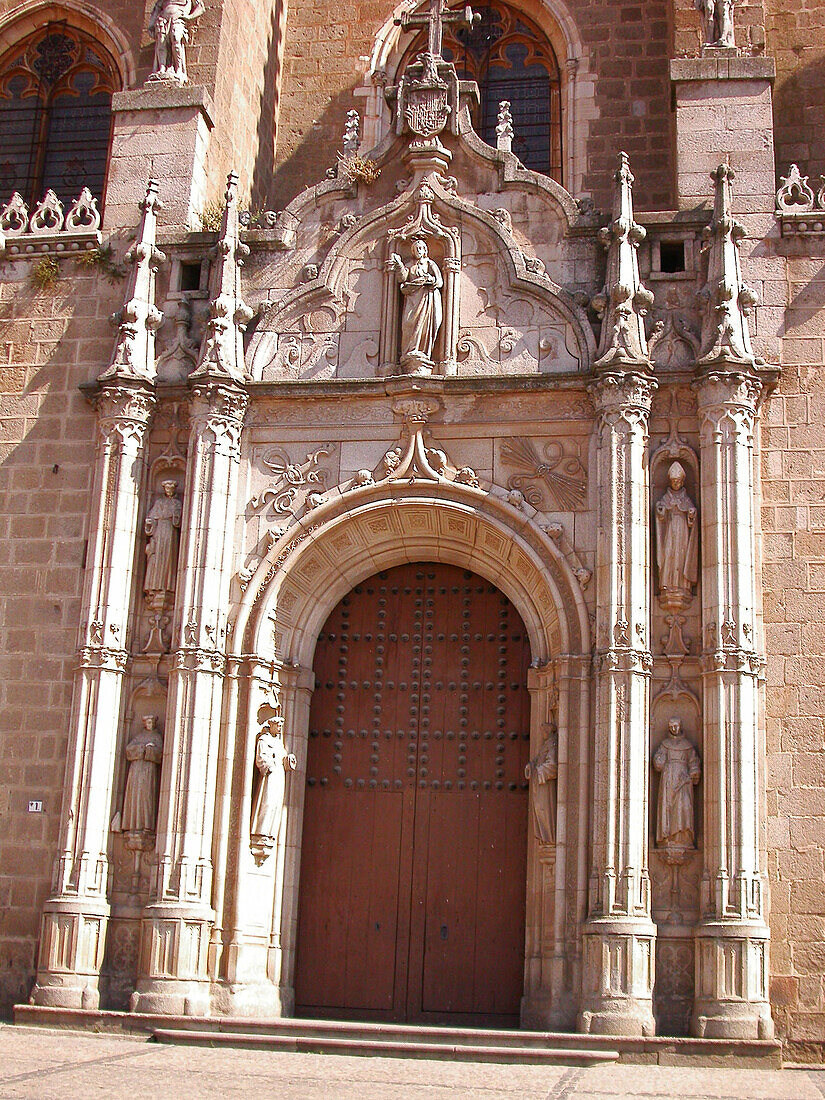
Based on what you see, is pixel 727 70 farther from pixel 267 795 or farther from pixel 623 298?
pixel 267 795

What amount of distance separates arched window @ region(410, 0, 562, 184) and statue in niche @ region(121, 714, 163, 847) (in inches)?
333

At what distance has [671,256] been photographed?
1418 centimetres

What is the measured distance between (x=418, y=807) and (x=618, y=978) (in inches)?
104

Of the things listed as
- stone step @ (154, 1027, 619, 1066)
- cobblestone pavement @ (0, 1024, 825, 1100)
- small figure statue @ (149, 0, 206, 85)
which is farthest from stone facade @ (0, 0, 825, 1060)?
cobblestone pavement @ (0, 1024, 825, 1100)

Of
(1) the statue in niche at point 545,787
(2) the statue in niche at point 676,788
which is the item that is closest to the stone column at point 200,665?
(1) the statue in niche at point 545,787

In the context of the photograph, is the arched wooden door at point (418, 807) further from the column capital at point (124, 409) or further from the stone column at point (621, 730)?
the column capital at point (124, 409)

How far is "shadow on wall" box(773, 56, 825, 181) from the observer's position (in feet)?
53.4

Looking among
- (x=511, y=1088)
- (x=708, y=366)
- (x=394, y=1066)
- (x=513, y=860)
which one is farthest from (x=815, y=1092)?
(x=708, y=366)

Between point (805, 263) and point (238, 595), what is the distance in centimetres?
621

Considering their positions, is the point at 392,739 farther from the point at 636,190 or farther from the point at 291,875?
the point at 636,190

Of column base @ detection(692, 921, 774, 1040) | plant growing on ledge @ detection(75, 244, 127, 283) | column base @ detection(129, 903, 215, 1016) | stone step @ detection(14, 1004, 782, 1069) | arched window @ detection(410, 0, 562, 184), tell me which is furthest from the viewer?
arched window @ detection(410, 0, 562, 184)

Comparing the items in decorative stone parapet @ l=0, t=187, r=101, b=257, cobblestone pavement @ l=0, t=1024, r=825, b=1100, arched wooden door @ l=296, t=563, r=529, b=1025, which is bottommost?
cobblestone pavement @ l=0, t=1024, r=825, b=1100

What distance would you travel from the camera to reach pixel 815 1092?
10141 millimetres

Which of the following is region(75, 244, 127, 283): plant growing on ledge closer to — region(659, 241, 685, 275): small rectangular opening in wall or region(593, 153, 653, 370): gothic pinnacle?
region(593, 153, 653, 370): gothic pinnacle
